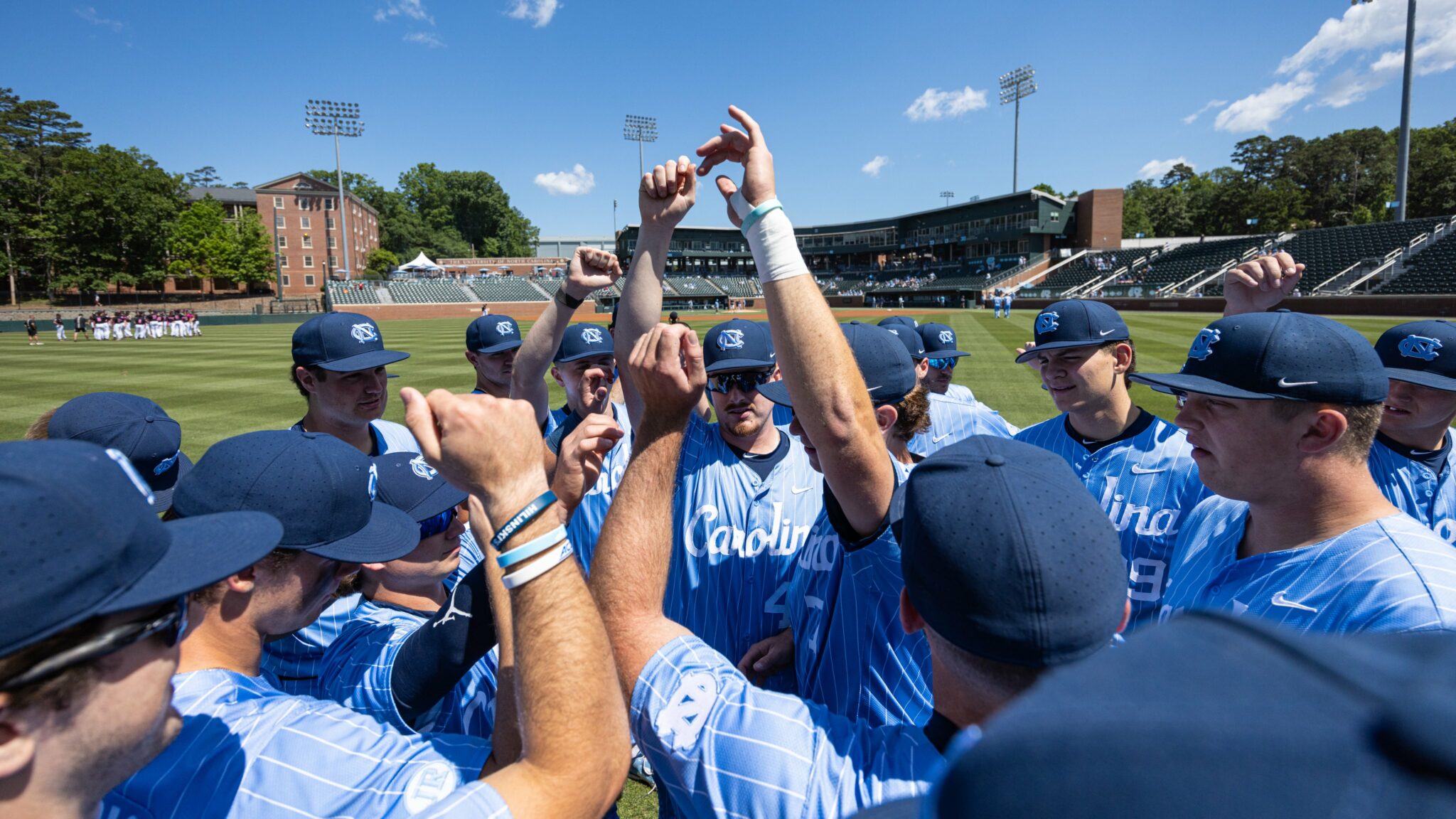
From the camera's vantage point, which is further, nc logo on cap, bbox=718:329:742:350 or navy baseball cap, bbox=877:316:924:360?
navy baseball cap, bbox=877:316:924:360

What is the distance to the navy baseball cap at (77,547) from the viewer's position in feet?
3.63

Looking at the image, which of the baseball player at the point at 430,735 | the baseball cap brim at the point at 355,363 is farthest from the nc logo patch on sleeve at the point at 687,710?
the baseball cap brim at the point at 355,363

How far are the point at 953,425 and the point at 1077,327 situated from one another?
1.33 meters

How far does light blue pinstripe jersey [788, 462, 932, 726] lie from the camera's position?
2049 mm

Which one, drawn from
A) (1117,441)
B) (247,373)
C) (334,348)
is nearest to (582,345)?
(334,348)

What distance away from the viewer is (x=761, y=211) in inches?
83.4

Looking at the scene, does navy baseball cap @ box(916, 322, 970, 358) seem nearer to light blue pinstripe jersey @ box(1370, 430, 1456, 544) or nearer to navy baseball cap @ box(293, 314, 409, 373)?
light blue pinstripe jersey @ box(1370, 430, 1456, 544)

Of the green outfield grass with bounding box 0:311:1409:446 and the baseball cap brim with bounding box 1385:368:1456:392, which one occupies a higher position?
the baseball cap brim with bounding box 1385:368:1456:392

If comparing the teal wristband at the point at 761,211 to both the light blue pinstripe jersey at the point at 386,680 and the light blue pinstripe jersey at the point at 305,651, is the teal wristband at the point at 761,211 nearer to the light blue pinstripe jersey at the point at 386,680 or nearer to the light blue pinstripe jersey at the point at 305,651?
the light blue pinstripe jersey at the point at 386,680

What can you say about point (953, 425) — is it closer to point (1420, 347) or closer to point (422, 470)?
point (1420, 347)

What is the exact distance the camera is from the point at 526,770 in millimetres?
1468

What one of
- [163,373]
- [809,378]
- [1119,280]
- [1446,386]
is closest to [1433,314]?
[1119,280]

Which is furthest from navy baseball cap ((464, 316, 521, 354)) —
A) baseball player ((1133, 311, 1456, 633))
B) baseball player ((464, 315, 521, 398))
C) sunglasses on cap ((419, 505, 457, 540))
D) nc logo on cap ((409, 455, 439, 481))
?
baseball player ((1133, 311, 1456, 633))

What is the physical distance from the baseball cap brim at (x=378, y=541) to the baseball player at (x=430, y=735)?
0.23 meters
